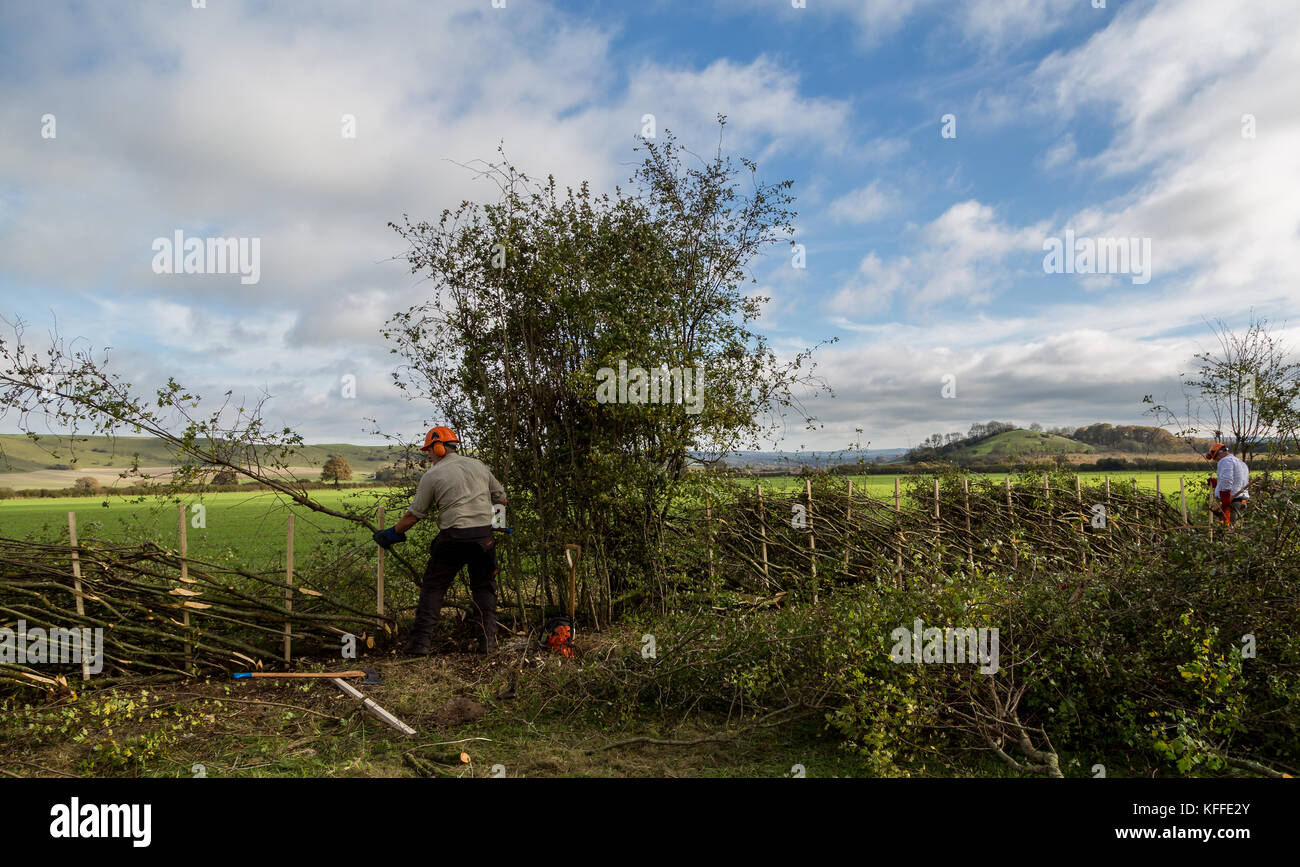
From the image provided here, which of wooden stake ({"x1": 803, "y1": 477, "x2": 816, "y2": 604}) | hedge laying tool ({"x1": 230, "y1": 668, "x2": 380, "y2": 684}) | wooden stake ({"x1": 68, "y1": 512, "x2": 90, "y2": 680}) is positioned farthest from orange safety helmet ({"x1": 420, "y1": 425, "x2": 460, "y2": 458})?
wooden stake ({"x1": 803, "y1": 477, "x2": 816, "y2": 604})

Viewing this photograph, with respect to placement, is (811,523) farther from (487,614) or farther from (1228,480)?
(1228,480)

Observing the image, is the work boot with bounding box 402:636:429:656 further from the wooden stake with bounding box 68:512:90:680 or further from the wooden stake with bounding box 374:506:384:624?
the wooden stake with bounding box 68:512:90:680

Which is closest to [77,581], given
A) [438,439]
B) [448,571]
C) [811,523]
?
[448,571]

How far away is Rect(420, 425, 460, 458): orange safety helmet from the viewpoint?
6918mm

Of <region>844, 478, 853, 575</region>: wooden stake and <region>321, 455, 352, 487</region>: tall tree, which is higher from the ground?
<region>321, 455, 352, 487</region>: tall tree

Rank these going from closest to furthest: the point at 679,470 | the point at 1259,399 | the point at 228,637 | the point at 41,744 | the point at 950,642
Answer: the point at 950,642 → the point at 41,744 → the point at 228,637 → the point at 679,470 → the point at 1259,399

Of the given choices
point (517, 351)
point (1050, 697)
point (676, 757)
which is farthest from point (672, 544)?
point (1050, 697)

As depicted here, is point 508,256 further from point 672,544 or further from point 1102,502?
point 1102,502

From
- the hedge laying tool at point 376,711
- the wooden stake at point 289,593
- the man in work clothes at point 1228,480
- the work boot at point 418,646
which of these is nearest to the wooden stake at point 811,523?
the work boot at point 418,646

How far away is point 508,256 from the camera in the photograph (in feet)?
24.3

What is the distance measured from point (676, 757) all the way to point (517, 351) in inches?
177

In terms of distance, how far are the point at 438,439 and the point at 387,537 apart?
3.53ft

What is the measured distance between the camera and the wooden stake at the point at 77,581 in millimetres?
5910

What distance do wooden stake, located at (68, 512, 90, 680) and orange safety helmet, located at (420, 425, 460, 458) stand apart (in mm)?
2948
